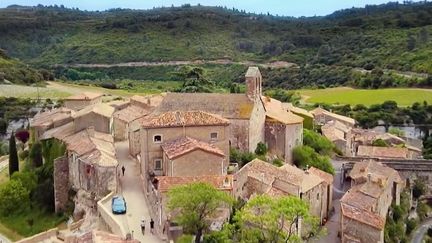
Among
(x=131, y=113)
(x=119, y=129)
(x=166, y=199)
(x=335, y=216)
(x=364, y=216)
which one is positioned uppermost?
(x=131, y=113)

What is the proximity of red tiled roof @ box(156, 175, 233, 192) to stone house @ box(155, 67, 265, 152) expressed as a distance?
9603 millimetres

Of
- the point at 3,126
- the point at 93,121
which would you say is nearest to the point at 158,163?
the point at 93,121

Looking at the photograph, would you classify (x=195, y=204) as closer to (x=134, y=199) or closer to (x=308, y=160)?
(x=134, y=199)

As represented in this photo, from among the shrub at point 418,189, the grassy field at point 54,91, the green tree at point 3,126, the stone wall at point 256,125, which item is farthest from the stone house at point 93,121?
the grassy field at point 54,91

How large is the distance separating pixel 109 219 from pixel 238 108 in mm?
15563

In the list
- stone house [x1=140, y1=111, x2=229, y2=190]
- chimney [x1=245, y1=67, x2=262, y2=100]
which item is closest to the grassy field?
chimney [x1=245, y1=67, x2=262, y2=100]

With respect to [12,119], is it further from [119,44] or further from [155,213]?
[119,44]

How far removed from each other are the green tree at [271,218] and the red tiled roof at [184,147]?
26.2ft

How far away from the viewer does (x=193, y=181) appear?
36562 millimetres

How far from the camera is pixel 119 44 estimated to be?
162 meters

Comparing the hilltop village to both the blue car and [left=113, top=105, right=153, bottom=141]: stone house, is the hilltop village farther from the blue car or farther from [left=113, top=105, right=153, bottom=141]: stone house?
the blue car

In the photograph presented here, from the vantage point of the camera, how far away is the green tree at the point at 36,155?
165 feet

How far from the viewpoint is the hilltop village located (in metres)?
37.8

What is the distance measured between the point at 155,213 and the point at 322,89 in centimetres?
8230
